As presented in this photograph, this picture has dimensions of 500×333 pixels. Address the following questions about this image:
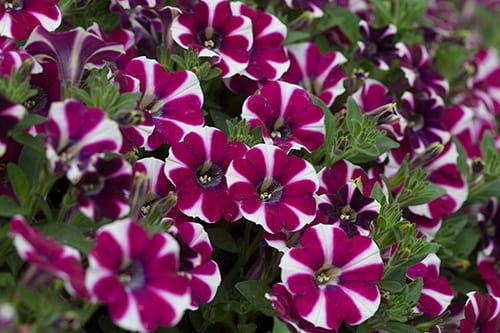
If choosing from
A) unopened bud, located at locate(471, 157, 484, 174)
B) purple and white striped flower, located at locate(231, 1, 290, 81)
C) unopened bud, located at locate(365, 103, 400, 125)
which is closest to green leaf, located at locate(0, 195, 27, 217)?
purple and white striped flower, located at locate(231, 1, 290, 81)

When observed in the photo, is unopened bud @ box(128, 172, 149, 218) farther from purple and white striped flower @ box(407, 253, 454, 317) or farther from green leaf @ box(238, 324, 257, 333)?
purple and white striped flower @ box(407, 253, 454, 317)

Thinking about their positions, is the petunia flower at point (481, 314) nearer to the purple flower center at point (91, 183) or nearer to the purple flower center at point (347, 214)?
the purple flower center at point (347, 214)

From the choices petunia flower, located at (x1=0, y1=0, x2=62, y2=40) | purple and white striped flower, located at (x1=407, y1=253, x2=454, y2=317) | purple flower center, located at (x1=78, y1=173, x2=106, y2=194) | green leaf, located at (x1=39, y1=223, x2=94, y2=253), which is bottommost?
purple and white striped flower, located at (x1=407, y1=253, x2=454, y2=317)

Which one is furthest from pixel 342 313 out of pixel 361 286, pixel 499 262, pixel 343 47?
pixel 343 47

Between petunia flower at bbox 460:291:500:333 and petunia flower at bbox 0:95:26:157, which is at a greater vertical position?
petunia flower at bbox 0:95:26:157

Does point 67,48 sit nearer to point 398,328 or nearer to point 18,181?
point 18,181

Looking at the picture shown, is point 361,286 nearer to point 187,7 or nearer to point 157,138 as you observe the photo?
point 157,138
